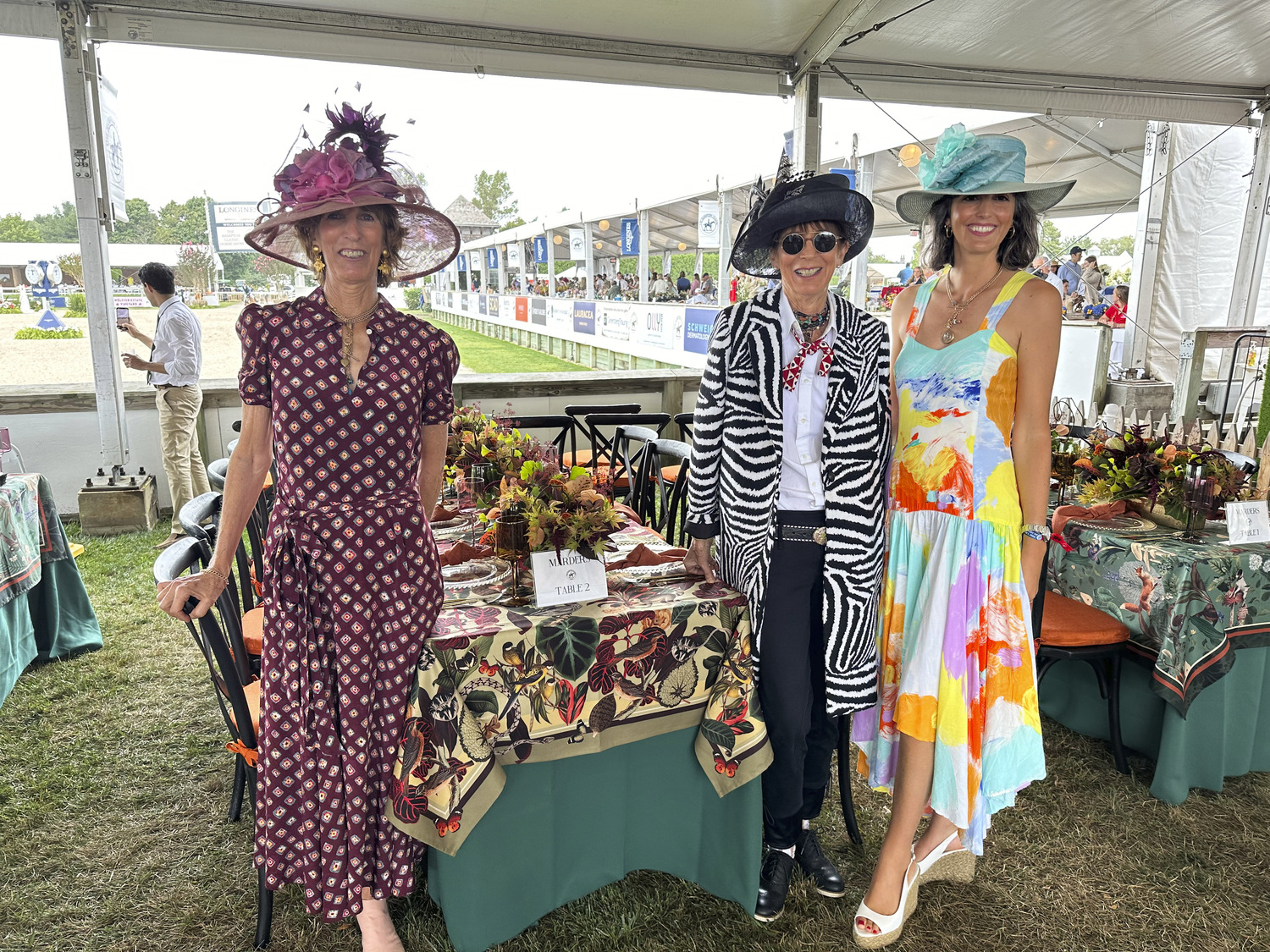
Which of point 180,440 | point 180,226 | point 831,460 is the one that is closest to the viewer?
point 831,460

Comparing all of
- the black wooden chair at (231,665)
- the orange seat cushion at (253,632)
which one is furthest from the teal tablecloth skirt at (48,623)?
the black wooden chair at (231,665)

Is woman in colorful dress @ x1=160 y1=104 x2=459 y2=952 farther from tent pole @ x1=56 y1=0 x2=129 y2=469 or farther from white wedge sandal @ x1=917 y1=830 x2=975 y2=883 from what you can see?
tent pole @ x1=56 y1=0 x2=129 y2=469

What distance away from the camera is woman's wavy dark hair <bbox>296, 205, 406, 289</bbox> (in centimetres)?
154

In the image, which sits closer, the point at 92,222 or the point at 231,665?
the point at 231,665

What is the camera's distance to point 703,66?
5.32 meters

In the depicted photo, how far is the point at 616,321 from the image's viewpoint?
43.8 feet

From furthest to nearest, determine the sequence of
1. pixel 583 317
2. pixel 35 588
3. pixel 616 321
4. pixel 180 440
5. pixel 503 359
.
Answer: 1. pixel 503 359
2. pixel 583 317
3. pixel 616 321
4. pixel 180 440
5. pixel 35 588

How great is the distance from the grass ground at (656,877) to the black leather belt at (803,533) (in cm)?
102

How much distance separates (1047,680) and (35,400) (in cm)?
651

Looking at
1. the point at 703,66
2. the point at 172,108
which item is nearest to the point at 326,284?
the point at 703,66

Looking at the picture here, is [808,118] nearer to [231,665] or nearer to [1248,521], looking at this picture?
[1248,521]

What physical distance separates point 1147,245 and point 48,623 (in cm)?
979

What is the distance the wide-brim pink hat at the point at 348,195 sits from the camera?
1.46m
